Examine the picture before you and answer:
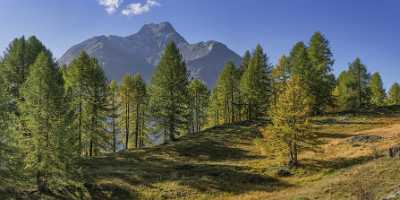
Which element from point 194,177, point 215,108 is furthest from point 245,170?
point 215,108

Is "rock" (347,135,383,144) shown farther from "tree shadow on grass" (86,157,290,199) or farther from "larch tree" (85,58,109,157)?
"larch tree" (85,58,109,157)

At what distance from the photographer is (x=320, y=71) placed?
199ft

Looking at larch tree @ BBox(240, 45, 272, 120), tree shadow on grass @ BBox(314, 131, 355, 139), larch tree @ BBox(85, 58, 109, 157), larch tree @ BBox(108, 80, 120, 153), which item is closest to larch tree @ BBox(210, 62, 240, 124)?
larch tree @ BBox(240, 45, 272, 120)

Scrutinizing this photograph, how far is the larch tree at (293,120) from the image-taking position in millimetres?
35469

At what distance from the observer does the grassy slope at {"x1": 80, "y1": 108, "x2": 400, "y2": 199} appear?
2803 centimetres

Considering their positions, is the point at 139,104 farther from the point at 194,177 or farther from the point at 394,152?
the point at 394,152

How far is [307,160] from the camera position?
3759 centimetres

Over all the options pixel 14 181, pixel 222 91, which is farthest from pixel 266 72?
pixel 14 181

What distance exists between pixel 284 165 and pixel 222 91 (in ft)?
104

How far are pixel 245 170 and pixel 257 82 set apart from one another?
25880mm

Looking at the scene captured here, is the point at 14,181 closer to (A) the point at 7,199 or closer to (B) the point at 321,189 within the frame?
(A) the point at 7,199

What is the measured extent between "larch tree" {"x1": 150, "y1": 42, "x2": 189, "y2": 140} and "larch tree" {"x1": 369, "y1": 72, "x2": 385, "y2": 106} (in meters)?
53.2

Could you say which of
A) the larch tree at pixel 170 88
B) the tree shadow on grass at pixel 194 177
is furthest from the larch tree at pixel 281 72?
the tree shadow on grass at pixel 194 177

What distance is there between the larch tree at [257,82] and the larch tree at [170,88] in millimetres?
12252
